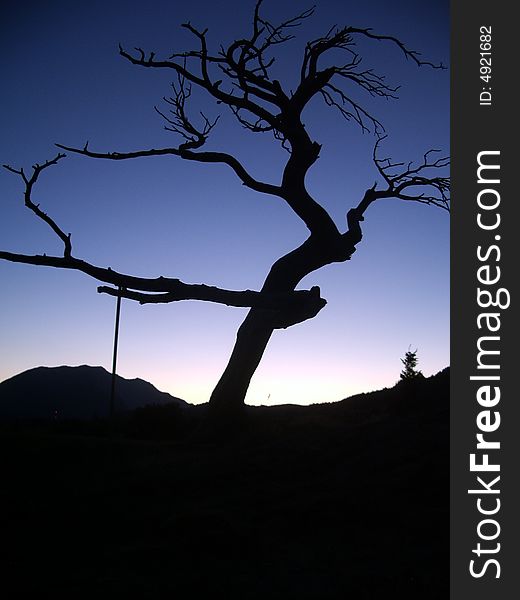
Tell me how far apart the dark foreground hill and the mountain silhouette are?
34605 mm

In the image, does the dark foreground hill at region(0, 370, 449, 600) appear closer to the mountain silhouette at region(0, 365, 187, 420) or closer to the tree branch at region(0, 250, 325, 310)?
the tree branch at region(0, 250, 325, 310)

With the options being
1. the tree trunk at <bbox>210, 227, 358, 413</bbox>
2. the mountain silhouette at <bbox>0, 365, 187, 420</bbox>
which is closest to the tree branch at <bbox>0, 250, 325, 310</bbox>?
the tree trunk at <bbox>210, 227, 358, 413</bbox>

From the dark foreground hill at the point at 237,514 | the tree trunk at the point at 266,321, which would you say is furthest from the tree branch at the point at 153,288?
the dark foreground hill at the point at 237,514

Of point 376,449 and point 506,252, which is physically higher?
point 506,252

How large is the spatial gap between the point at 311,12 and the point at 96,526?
10.1 m

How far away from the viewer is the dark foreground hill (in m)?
3.96

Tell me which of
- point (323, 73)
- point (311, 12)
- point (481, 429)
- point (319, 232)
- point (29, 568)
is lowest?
point (29, 568)

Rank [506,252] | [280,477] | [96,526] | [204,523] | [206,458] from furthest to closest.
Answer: [206,458]
[280,477]
[96,526]
[204,523]
[506,252]

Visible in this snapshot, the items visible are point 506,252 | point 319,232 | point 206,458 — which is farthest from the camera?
point 319,232

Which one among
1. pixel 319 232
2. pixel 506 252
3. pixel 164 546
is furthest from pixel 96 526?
pixel 319 232

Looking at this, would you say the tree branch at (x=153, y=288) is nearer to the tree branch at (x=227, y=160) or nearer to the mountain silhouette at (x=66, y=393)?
the tree branch at (x=227, y=160)

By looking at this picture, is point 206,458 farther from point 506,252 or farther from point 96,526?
point 506,252

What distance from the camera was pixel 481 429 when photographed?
434 centimetres

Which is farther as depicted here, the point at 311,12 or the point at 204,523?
the point at 311,12
